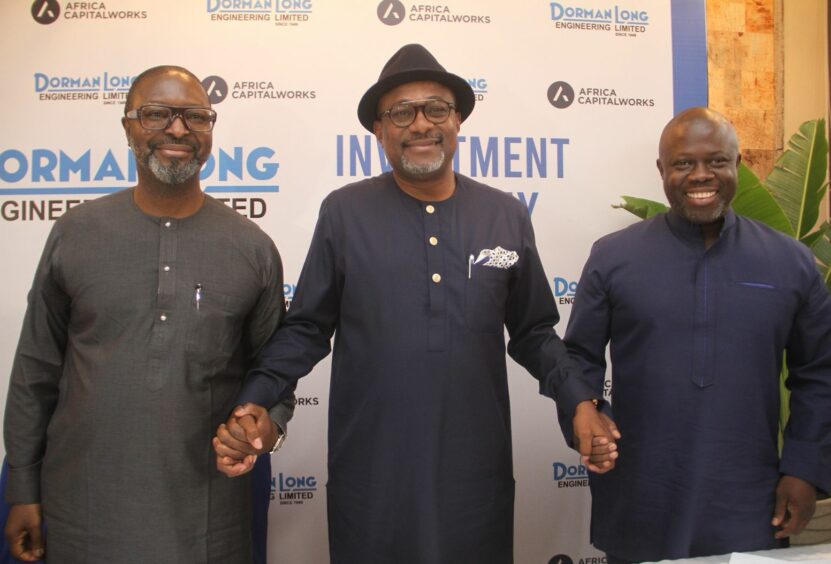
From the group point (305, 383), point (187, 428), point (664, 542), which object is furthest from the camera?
point (305, 383)

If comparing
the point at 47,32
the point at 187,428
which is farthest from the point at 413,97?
the point at 47,32

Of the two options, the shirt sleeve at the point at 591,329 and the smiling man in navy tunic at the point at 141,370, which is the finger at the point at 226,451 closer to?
the smiling man in navy tunic at the point at 141,370

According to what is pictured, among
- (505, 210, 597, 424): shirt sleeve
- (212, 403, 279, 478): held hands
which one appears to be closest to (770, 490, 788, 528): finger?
(505, 210, 597, 424): shirt sleeve

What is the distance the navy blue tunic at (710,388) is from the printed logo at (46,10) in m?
3.09

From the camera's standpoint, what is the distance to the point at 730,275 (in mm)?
1927

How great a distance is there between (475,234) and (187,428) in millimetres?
1025

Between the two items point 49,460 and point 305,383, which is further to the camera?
point 305,383

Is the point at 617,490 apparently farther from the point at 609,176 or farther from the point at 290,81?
the point at 290,81

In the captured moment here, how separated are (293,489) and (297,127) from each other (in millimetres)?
1861

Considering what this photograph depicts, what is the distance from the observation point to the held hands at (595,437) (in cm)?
176

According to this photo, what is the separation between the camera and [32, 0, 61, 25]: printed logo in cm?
321

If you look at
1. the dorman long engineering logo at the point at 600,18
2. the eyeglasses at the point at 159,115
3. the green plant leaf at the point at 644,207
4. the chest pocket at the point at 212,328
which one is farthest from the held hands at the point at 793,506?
the dorman long engineering logo at the point at 600,18

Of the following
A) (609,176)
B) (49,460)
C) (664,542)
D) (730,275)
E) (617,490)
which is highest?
(609,176)

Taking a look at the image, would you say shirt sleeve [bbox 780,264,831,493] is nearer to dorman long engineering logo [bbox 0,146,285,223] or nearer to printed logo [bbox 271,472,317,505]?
printed logo [bbox 271,472,317,505]
